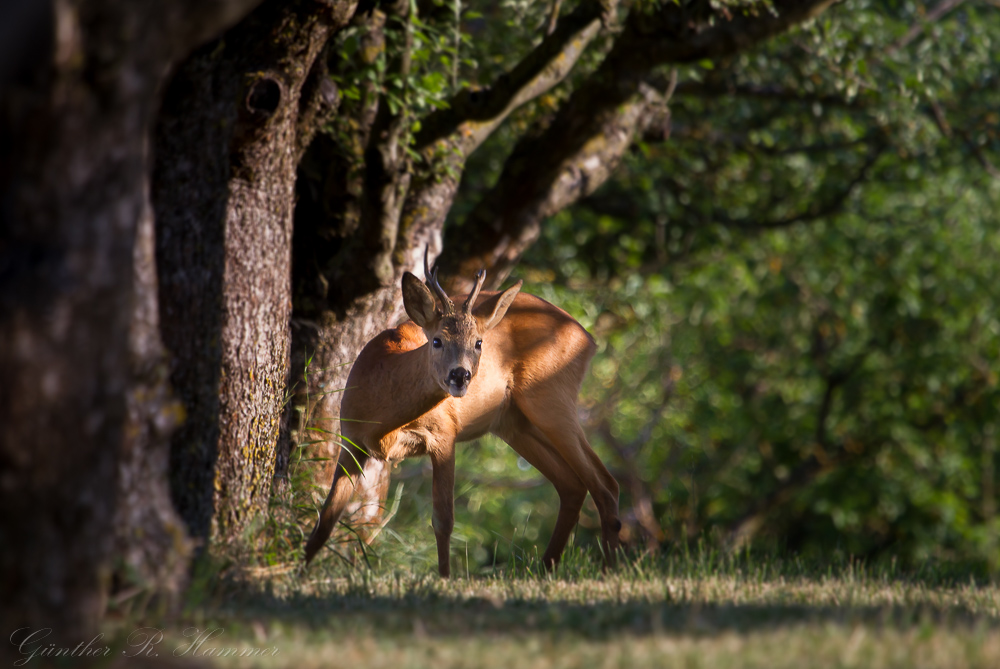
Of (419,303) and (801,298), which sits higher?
(419,303)

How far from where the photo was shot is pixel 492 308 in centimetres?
649

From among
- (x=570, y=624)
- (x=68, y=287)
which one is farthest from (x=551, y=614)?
(x=68, y=287)

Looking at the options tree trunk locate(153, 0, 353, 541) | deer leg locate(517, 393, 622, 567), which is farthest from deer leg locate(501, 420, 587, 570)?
tree trunk locate(153, 0, 353, 541)

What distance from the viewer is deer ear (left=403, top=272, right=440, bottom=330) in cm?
613

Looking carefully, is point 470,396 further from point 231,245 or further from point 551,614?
point 551,614

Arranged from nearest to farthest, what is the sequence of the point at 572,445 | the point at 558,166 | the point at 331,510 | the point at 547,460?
the point at 331,510, the point at 572,445, the point at 547,460, the point at 558,166

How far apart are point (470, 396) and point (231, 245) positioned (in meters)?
2.26

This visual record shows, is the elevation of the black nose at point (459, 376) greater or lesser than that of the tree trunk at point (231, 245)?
lesser

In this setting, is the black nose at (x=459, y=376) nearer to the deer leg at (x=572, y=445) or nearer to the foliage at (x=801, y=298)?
the deer leg at (x=572, y=445)

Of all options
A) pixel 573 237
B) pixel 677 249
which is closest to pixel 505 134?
pixel 573 237

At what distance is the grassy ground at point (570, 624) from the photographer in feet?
9.21

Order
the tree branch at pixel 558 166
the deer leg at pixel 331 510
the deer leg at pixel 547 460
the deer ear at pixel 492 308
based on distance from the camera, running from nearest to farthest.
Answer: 1. the deer leg at pixel 331 510
2. the deer ear at pixel 492 308
3. the deer leg at pixel 547 460
4. the tree branch at pixel 558 166

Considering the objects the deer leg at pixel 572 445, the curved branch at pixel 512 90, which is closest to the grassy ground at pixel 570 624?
the deer leg at pixel 572 445

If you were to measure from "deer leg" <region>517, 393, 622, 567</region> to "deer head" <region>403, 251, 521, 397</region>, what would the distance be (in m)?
0.63
